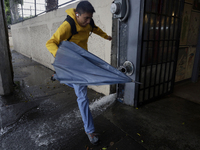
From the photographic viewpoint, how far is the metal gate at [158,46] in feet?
9.71

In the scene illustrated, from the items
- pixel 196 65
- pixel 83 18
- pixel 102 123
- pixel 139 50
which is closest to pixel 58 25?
pixel 139 50

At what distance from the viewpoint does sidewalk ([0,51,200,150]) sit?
2.19 metres

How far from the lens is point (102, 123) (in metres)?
2.72

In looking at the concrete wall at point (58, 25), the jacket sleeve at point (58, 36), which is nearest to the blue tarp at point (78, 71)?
the jacket sleeve at point (58, 36)

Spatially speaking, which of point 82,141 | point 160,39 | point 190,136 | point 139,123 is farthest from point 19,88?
point 190,136

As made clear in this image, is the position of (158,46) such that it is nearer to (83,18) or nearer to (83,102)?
(83,18)

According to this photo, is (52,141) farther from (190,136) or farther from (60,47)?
(190,136)

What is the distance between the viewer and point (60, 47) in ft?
5.86

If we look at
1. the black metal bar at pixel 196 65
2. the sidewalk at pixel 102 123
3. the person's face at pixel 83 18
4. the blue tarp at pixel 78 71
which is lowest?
the sidewalk at pixel 102 123

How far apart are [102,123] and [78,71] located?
1.36 m

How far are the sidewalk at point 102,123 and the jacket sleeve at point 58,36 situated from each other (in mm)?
1456

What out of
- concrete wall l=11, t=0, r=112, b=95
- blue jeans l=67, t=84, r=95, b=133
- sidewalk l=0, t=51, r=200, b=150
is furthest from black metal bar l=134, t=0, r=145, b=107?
blue jeans l=67, t=84, r=95, b=133

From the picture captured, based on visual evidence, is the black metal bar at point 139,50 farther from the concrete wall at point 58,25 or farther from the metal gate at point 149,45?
the concrete wall at point 58,25

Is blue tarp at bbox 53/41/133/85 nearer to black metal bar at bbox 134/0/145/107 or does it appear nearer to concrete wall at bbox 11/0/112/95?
black metal bar at bbox 134/0/145/107
